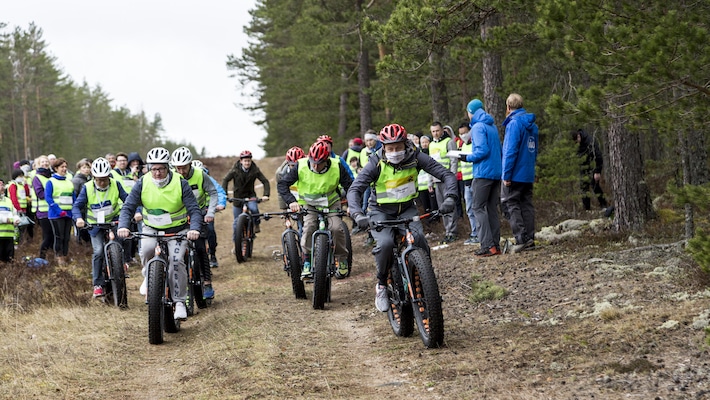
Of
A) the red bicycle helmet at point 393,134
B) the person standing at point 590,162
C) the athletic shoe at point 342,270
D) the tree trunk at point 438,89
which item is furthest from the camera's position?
the tree trunk at point 438,89

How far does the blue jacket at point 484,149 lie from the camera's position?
1203 cm

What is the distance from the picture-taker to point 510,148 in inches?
444

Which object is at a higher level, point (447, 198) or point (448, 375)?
point (447, 198)

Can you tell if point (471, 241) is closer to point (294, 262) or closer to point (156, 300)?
point (294, 262)

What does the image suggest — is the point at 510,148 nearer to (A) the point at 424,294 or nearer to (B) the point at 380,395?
Result: (A) the point at 424,294

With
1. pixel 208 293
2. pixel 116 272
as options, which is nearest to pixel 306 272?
pixel 208 293

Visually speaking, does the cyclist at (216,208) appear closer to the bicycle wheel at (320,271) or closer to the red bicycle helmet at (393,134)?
the bicycle wheel at (320,271)

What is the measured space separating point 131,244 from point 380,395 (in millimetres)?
12047

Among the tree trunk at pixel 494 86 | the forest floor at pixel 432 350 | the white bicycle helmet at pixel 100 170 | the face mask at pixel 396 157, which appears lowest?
the forest floor at pixel 432 350

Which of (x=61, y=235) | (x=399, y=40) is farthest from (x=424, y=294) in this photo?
(x=61, y=235)

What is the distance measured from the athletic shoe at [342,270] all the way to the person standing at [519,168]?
9.57 feet

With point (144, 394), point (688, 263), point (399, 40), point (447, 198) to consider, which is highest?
point (399, 40)

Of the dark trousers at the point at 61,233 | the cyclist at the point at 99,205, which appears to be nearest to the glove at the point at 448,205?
the cyclist at the point at 99,205

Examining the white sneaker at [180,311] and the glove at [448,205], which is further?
the white sneaker at [180,311]
